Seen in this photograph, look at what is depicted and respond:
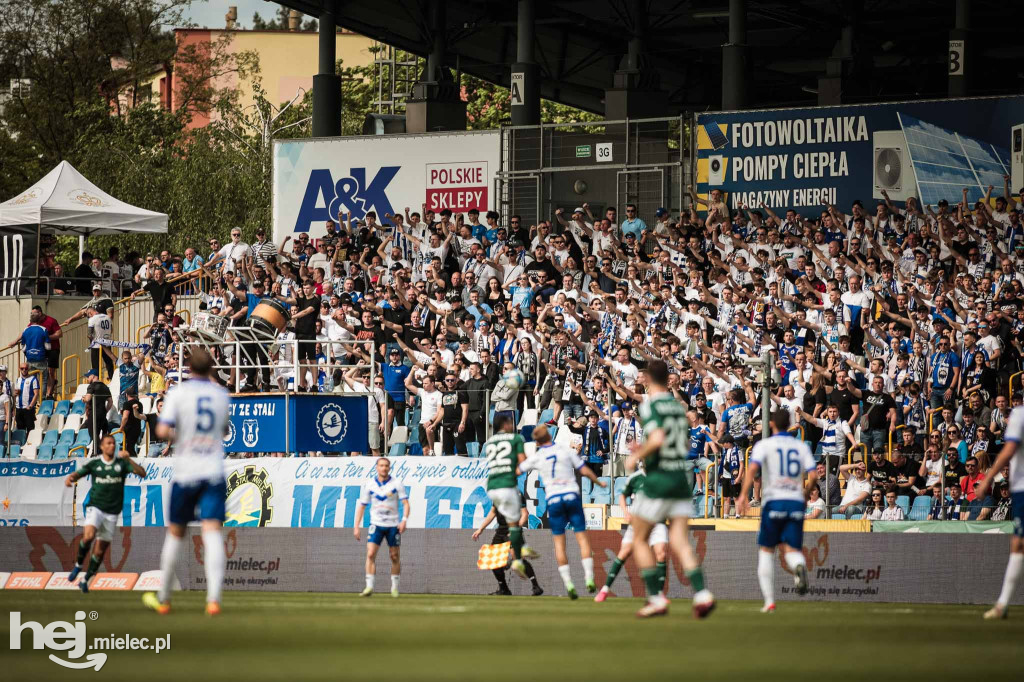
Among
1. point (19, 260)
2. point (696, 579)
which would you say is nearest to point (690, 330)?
point (696, 579)

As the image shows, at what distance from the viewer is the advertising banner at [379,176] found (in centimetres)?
3462

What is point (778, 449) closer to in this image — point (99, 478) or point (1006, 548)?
point (1006, 548)

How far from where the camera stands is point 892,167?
30016 mm

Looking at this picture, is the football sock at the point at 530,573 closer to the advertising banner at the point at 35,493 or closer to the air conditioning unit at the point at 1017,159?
the advertising banner at the point at 35,493

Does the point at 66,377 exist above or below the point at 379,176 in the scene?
below

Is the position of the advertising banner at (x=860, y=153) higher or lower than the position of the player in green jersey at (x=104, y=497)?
higher

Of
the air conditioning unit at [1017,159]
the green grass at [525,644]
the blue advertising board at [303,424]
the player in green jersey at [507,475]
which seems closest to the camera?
the green grass at [525,644]

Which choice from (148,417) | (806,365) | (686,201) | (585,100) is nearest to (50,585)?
(148,417)

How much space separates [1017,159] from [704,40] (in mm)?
15296

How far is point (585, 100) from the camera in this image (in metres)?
46.7

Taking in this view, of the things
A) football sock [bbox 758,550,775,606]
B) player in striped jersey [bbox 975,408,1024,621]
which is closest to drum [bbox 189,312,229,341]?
football sock [bbox 758,550,775,606]

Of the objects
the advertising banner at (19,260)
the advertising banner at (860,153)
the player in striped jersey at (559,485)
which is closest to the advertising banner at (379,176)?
the advertising banner at (860,153)

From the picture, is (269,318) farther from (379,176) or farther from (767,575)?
(767,575)

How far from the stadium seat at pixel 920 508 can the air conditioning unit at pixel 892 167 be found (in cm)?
1000
